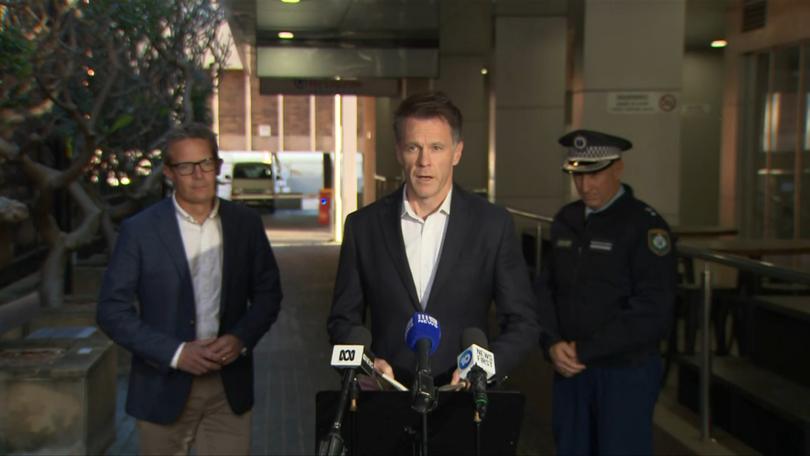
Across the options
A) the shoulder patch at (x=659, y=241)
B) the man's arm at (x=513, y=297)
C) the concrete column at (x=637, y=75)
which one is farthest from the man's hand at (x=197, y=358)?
the concrete column at (x=637, y=75)

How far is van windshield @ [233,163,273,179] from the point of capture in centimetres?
4538

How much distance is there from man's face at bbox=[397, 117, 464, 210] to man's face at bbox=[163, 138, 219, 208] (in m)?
1.12

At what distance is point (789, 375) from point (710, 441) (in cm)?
59

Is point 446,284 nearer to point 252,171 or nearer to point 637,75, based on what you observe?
point 637,75

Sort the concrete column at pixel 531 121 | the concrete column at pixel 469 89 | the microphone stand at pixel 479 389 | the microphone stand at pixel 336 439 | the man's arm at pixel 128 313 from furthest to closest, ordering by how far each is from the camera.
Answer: the concrete column at pixel 469 89, the concrete column at pixel 531 121, the man's arm at pixel 128 313, the microphone stand at pixel 479 389, the microphone stand at pixel 336 439

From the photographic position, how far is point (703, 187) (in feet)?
64.7

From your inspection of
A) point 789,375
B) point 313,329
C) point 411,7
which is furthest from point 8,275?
point 789,375

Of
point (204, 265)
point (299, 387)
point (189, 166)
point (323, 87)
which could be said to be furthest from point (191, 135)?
point (323, 87)

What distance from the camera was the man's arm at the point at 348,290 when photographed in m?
3.53

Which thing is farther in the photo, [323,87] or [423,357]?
[323,87]

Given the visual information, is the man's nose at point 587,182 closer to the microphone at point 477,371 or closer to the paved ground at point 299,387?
the paved ground at point 299,387

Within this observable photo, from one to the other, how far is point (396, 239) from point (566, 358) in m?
1.88

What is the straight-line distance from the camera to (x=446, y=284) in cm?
344

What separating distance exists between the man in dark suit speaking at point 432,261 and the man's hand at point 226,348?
32.8 inches
